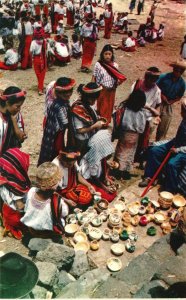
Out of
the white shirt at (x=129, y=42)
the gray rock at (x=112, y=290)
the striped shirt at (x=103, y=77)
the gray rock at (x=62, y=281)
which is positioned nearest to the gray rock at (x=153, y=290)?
the gray rock at (x=112, y=290)

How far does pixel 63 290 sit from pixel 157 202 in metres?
2.45

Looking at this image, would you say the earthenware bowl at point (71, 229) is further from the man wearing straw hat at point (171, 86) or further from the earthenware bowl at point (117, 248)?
the man wearing straw hat at point (171, 86)

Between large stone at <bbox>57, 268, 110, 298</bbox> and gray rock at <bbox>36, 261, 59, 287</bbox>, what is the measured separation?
20 cm

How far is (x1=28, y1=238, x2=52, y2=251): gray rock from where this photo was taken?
4.73 meters

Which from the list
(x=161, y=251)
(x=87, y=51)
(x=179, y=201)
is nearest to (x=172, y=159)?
(x=179, y=201)

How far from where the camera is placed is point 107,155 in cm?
596

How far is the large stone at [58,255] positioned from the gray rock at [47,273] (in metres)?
0.14

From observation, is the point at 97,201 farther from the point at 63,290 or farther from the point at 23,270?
the point at 23,270

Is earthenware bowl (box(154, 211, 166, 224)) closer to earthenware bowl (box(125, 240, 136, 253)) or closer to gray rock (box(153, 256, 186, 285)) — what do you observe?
earthenware bowl (box(125, 240, 136, 253))

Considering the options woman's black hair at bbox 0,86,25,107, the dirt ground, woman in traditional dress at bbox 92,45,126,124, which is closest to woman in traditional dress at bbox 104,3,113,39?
the dirt ground

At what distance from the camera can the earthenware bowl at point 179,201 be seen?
583 centimetres

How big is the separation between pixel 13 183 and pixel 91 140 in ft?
5.30

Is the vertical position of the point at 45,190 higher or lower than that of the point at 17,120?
lower

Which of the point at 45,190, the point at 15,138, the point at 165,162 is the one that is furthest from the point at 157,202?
the point at 15,138
